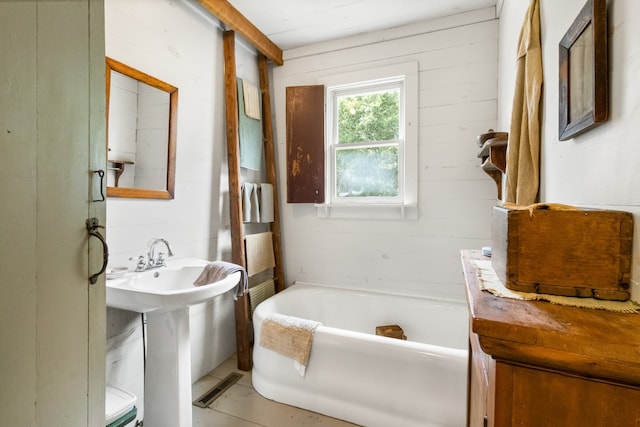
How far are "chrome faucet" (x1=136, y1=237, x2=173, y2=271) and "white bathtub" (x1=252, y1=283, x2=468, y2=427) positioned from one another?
708 mm

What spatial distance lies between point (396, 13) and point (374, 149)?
1010 mm

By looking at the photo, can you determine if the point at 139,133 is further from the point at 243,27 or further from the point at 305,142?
the point at 305,142

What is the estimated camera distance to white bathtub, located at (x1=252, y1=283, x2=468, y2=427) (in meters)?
1.48

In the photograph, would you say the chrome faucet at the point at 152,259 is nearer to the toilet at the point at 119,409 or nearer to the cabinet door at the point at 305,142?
the toilet at the point at 119,409

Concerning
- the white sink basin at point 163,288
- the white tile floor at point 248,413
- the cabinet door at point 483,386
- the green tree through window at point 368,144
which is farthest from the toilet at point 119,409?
the green tree through window at point 368,144

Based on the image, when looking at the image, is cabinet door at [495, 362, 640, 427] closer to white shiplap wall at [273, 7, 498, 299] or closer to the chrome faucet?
the chrome faucet

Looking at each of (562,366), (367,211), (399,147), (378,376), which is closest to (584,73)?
(562,366)

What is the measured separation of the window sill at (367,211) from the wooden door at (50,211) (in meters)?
1.89

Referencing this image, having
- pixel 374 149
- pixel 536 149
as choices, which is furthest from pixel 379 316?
pixel 536 149

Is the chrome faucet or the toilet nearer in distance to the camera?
the toilet

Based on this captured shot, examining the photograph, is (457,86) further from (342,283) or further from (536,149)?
(342,283)

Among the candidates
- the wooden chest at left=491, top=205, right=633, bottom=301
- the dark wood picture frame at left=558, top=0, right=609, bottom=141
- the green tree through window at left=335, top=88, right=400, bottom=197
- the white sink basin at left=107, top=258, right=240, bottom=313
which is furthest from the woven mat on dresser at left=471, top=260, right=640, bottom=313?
the green tree through window at left=335, top=88, right=400, bottom=197

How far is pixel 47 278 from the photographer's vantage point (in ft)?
2.32

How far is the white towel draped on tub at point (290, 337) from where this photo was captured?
173 cm
